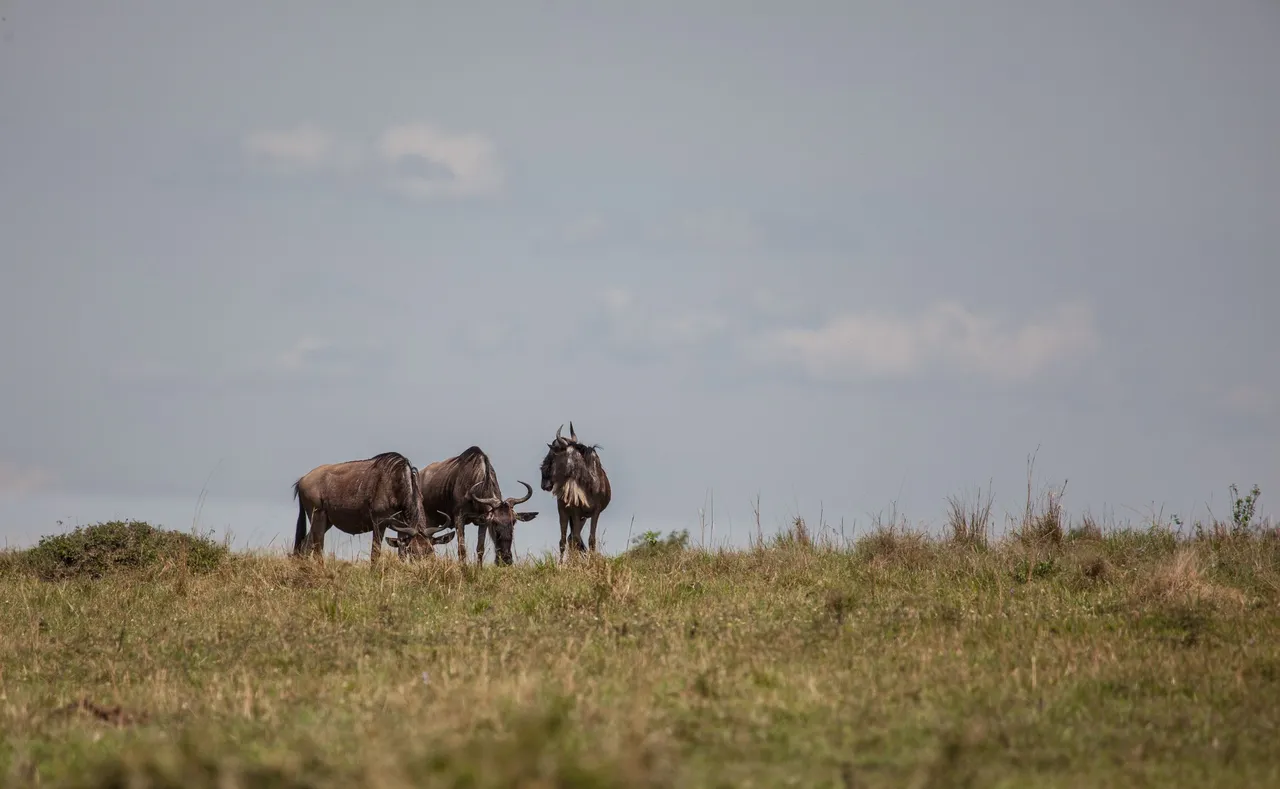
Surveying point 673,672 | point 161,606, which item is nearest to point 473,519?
point 161,606

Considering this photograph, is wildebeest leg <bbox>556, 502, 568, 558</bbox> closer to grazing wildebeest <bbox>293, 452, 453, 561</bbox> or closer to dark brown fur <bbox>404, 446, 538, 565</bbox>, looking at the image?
dark brown fur <bbox>404, 446, 538, 565</bbox>

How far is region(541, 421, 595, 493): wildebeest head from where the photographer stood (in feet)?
73.9

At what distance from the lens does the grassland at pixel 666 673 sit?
6625mm

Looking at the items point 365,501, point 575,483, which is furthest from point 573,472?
point 365,501

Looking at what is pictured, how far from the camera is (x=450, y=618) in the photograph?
1220cm

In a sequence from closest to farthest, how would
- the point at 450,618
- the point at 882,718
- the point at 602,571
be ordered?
the point at 882,718 < the point at 450,618 < the point at 602,571

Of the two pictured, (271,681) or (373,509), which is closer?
(271,681)

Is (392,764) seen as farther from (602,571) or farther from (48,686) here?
(602,571)

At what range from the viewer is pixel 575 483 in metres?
22.4

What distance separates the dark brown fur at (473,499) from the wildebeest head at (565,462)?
676 millimetres

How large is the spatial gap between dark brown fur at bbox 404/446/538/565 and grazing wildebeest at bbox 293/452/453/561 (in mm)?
457

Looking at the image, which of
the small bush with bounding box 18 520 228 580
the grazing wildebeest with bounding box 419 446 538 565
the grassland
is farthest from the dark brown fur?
the grassland

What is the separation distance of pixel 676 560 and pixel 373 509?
27.2ft

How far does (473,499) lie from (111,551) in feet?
20.4
